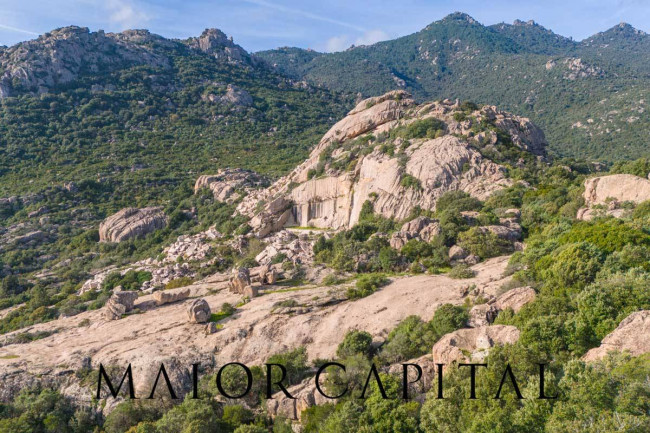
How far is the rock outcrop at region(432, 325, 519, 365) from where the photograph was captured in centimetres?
1541

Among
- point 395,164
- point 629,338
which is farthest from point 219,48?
point 629,338

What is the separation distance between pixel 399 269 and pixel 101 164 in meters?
68.3

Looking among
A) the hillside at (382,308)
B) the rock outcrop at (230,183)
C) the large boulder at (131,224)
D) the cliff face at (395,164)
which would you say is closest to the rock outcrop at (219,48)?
the rock outcrop at (230,183)

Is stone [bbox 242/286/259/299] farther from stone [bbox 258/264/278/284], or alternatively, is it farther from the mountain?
the mountain

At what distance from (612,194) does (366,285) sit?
1889cm

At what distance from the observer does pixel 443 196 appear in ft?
121

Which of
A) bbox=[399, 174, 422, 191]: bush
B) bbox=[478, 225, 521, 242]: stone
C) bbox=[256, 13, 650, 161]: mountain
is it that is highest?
bbox=[256, 13, 650, 161]: mountain

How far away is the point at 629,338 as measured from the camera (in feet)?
42.9

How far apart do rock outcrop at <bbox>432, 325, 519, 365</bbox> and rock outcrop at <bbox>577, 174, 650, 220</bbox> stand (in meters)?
15.3

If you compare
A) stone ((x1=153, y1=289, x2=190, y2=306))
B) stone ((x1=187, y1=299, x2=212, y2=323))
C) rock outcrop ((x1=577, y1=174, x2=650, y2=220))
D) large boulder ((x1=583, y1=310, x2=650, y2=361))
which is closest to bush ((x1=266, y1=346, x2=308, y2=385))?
stone ((x1=187, y1=299, x2=212, y2=323))

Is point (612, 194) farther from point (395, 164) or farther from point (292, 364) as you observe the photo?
point (292, 364)

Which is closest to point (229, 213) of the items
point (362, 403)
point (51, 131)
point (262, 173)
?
point (262, 173)

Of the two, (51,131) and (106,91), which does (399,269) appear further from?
(106,91)

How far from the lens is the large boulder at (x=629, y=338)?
41.6 feet
